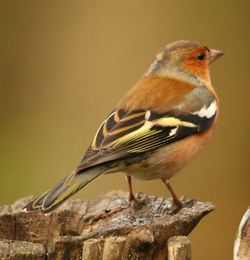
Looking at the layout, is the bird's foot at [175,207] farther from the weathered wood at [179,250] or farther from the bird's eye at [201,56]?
the bird's eye at [201,56]

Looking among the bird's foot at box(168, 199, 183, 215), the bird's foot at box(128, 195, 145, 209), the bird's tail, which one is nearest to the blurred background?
the bird's foot at box(128, 195, 145, 209)

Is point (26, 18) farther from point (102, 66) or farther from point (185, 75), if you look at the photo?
point (185, 75)

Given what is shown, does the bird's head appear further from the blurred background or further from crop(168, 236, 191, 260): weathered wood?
crop(168, 236, 191, 260): weathered wood

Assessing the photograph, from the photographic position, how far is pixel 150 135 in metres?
5.02

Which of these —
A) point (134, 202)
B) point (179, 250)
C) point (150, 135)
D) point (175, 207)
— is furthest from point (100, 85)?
point (179, 250)

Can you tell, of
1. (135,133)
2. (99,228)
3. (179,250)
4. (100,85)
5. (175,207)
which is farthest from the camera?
(100,85)

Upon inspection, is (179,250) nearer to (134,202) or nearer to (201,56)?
(134,202)

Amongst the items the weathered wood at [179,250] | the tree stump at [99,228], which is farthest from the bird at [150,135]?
the weathered wood at [179,250]

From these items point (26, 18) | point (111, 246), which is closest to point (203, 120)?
point (111, 246)

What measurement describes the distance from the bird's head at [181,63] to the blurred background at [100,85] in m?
1.13

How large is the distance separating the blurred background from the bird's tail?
83.8 inches

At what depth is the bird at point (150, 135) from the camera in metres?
4.76

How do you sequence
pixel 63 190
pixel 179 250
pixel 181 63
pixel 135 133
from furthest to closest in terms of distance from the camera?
pixel 181 63, pixel 135 133, pixel 63 190, pixel 179 250

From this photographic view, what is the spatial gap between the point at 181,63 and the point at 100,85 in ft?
6.09
